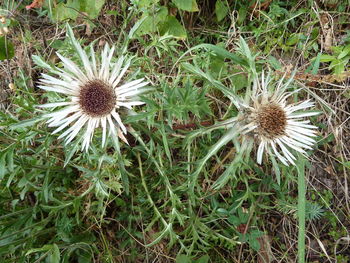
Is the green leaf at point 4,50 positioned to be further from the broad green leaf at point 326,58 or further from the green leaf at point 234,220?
the broad green leaf at point 326,58

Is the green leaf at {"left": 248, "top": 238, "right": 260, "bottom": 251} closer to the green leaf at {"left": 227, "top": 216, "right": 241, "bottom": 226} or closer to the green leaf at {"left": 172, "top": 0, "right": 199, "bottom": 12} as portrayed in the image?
the green leaf at {"left": 227, "top": 216, "right": 241, "bottom": 226}

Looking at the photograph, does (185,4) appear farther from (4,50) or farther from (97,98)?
(4,50)

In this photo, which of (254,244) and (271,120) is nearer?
(271,120)

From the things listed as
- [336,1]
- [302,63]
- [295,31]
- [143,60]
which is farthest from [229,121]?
[336,1]

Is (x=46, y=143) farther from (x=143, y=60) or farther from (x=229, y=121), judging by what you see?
(x=229, y=121)

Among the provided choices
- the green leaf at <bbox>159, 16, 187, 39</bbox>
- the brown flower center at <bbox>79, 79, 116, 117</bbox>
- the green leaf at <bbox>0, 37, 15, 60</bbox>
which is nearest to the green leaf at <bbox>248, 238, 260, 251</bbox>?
the brown flower center at <bbox>79, 79, 116, 117</bbox>

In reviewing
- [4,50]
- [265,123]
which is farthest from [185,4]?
[4,50]
